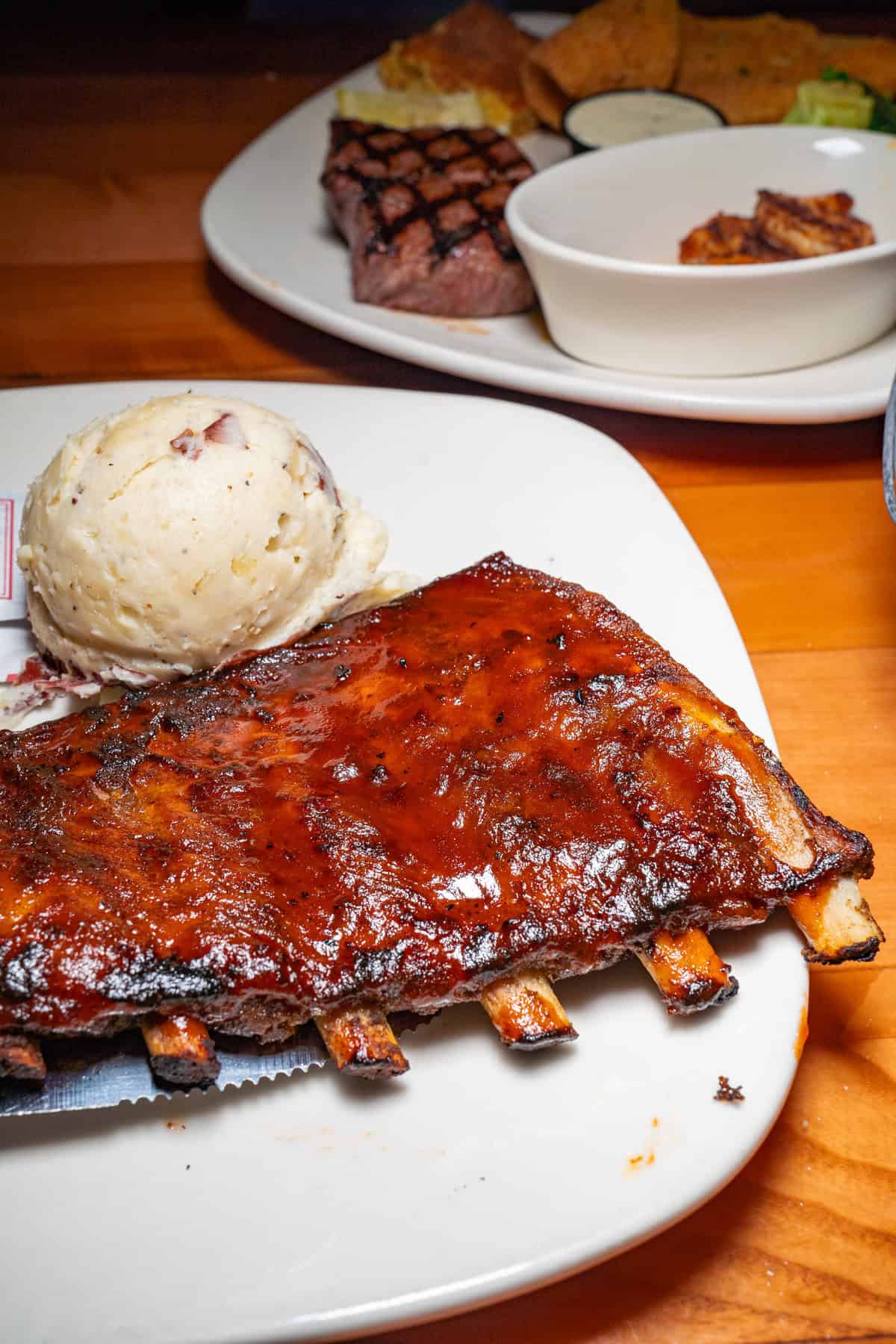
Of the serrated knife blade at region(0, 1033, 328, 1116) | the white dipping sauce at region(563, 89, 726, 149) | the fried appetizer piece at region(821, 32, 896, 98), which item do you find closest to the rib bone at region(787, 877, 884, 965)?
the serrated knife blade at region(0, 1033, 328, 1116)

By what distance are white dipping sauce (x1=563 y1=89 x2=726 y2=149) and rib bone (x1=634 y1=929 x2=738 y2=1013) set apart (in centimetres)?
280

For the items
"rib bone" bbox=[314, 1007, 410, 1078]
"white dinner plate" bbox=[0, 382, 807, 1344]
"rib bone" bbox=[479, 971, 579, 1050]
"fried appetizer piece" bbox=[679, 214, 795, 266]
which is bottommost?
"white dinner plate" bbox=[0, 382, 807, 1344]

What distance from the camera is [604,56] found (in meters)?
3.87

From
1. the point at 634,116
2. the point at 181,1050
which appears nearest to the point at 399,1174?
the point at 181,1050

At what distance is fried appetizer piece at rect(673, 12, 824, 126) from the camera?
394 cm

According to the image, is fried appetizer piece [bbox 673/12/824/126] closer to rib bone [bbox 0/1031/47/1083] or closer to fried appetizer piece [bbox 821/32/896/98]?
fried appetizer piece [bbox 821/32/896/98]

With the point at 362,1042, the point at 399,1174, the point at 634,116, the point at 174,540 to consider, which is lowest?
the point at 399,1174

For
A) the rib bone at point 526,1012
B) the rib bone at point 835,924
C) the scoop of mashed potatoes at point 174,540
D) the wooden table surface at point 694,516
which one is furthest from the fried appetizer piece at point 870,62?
the rib bone at point 526,1012

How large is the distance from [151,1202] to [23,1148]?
178 mm

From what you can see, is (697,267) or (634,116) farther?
(634,116)

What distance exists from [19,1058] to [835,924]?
107 centimetres

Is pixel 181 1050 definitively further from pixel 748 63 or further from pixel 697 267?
pixel 748 63

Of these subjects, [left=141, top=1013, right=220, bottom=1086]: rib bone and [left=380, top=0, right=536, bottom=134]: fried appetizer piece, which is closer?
[left=141, top=1013, right=220, bottom=1086]: rib bone

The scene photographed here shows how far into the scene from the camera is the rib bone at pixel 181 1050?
153cm
